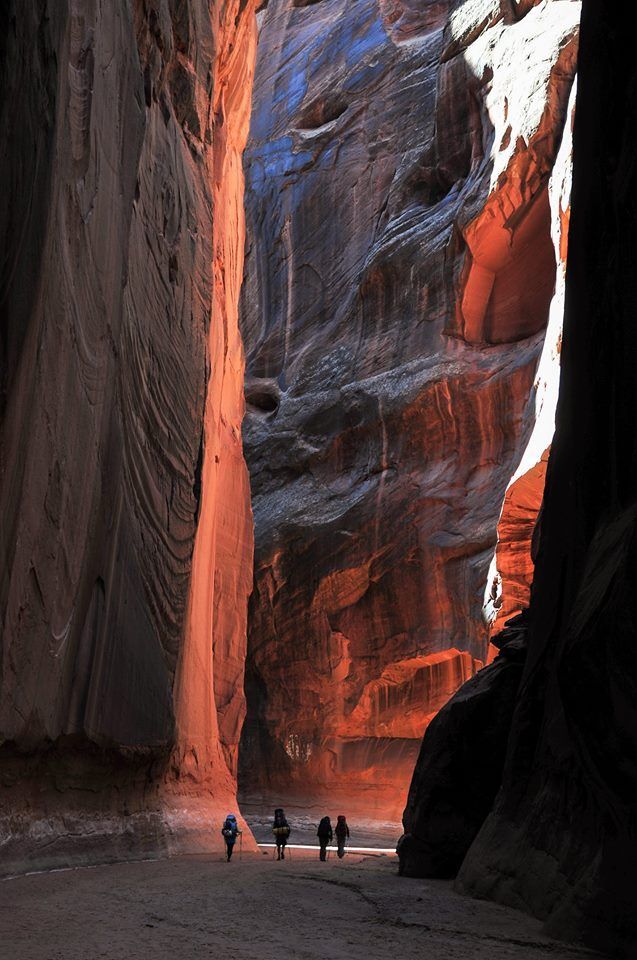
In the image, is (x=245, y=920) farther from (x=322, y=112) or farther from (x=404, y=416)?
(x=322, y=112)

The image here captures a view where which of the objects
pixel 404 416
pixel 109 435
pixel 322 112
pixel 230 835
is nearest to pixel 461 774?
pixel 230 835

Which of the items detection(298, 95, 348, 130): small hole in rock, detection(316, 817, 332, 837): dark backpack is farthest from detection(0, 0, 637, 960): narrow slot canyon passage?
detection(298, 95, 348, 130): small hole in rock

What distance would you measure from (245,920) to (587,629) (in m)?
3.20

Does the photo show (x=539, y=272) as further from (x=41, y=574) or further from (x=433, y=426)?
(x=41, y=574)

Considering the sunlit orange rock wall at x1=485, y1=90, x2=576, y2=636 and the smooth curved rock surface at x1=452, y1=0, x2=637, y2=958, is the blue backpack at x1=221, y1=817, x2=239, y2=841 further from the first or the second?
the sunlit orange rock wall at x1=485, y1=90, x2=576, y2=636

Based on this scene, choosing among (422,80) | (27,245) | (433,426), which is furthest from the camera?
(422,80)

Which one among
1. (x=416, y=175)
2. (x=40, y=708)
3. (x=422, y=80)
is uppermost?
(x=422, y=80)

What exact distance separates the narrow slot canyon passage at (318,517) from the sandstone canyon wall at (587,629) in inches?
1.7

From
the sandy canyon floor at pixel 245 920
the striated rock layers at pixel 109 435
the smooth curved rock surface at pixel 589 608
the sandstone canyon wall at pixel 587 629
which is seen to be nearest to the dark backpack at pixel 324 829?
the striated rock layers at pixel 109 435

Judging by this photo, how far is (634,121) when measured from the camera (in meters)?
9.46

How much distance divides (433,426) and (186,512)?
1470cm

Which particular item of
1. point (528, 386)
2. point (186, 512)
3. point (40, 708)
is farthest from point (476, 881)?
point (528, 386)

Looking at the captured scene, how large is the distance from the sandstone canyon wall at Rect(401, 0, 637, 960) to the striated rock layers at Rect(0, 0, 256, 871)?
4.08 m

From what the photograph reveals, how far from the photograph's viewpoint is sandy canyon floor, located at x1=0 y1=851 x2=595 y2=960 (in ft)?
20.3
